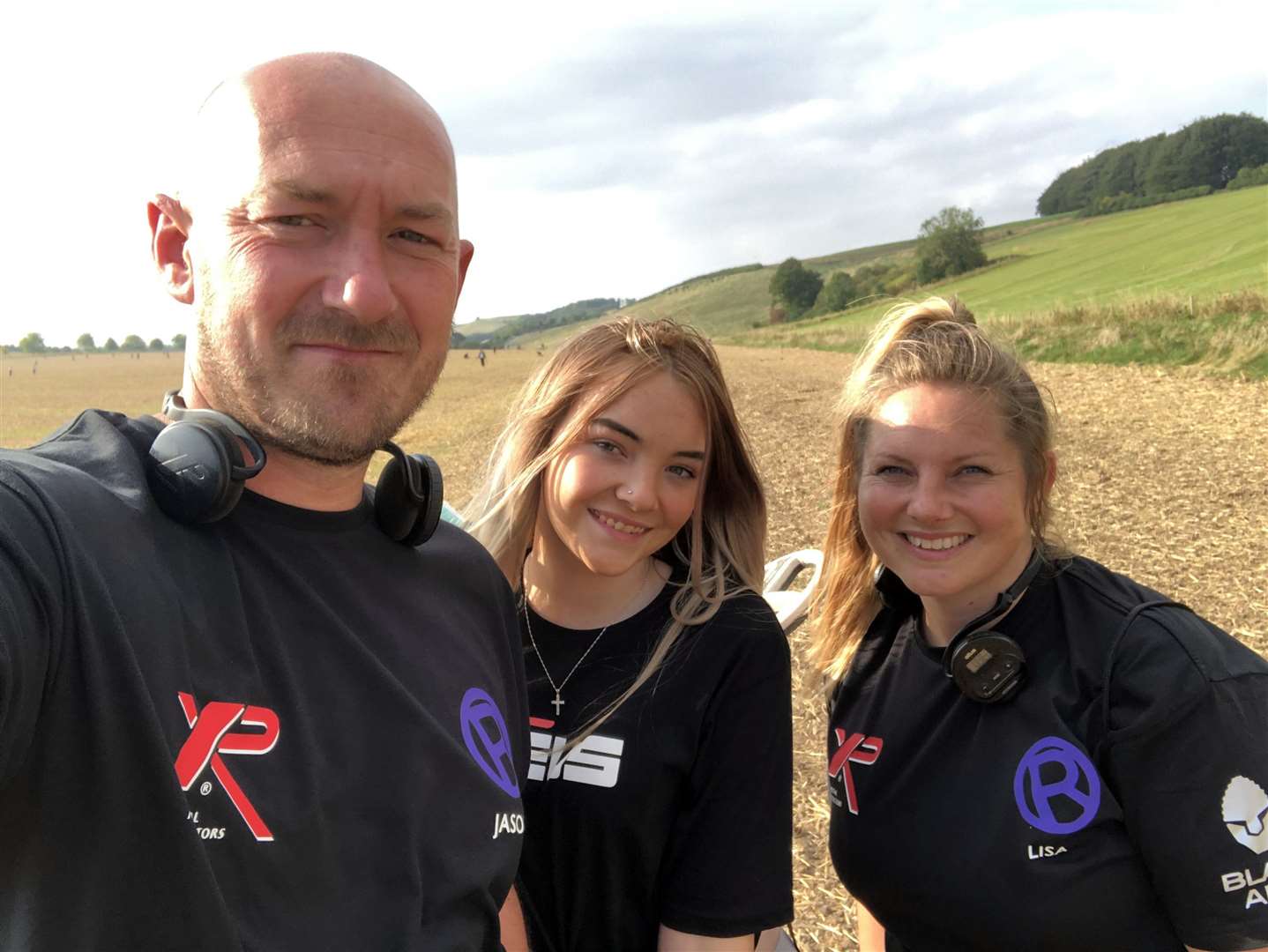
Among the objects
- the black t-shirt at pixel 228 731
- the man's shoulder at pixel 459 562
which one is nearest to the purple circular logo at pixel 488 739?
the black t-shirt at pixel 228 731

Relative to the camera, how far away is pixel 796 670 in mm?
6516

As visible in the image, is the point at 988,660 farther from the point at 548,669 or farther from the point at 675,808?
the point at 548,669

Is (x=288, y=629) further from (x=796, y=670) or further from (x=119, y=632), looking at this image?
(x=796, y=670)

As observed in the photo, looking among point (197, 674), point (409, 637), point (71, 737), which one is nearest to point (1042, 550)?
point (409, 637)

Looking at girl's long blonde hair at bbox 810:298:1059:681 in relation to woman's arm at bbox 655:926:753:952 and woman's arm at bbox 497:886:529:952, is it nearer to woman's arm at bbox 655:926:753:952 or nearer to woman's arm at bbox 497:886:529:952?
woman's arm at bbox 655:926:753:952

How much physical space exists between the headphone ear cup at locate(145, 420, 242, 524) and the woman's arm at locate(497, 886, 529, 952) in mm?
1112

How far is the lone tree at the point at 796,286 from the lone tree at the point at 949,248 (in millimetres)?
22856

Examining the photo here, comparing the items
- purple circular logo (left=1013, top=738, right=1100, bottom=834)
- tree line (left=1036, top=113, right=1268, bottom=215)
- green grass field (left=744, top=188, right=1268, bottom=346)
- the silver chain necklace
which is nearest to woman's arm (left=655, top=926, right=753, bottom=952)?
the silver chain necklace

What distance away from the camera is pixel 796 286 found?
10356cm

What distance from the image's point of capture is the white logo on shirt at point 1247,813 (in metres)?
1.83

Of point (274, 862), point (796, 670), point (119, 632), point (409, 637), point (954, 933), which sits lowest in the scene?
point (796, 670)

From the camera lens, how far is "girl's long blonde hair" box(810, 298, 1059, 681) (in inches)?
94.6

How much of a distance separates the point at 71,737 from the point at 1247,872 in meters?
2.12

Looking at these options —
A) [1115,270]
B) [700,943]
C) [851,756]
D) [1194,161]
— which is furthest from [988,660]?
[1194,161]
